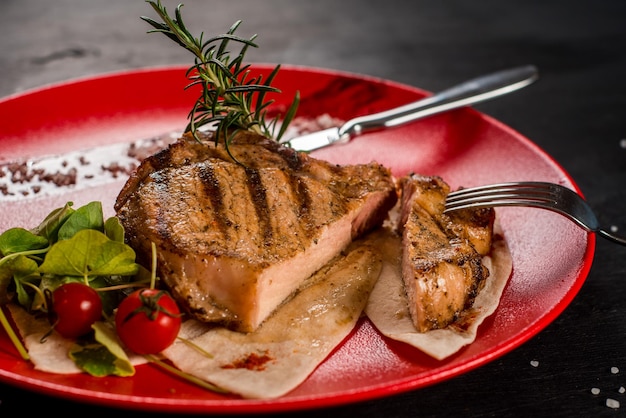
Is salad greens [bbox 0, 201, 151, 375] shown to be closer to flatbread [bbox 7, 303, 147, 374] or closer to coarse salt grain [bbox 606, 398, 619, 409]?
flatbread [bbox 7, 303, 147, 374]

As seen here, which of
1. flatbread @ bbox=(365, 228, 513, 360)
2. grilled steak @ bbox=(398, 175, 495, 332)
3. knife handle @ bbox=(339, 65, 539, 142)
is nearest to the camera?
flatbread @ bbox=(365, 228, 513, 360)

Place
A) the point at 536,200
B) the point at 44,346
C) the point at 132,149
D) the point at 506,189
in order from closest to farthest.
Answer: the point at 44,346 < the point at 536,200 < the point at 506,189 < the point at 132,149

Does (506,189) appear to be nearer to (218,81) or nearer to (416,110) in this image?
(416,110)

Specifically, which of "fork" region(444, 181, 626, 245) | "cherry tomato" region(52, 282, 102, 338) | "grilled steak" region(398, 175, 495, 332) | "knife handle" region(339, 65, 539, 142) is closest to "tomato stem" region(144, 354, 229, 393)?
"cherry tomato" region(52, 282, 102, 338)

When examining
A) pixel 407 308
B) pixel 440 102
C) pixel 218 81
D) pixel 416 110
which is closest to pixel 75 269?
pixel 218 81

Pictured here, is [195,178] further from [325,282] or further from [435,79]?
[435,79]

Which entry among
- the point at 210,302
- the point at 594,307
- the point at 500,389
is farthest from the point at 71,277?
the point at 594,307
